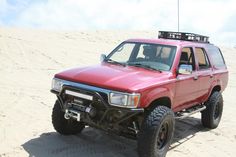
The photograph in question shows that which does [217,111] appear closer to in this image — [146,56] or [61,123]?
[146,56]

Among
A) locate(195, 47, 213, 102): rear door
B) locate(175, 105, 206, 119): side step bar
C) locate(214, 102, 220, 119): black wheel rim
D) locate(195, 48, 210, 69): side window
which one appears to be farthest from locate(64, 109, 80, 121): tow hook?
locate(214, 102, 220, 119): black wheel rim

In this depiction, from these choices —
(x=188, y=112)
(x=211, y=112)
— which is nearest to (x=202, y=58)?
(x=211, y=112)

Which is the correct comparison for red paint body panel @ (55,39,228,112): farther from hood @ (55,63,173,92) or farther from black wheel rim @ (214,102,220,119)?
black wheel rim @ (214,102,220,119)

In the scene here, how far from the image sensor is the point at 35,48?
20469mm

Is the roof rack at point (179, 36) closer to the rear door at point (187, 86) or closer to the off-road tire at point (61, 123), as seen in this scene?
the rear door at point (187, 86)

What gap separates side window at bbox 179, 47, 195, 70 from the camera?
741cm

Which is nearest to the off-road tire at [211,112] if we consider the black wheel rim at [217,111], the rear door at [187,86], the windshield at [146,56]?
the black wheel rim at [217,111]

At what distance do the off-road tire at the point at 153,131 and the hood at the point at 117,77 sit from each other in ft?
1.45

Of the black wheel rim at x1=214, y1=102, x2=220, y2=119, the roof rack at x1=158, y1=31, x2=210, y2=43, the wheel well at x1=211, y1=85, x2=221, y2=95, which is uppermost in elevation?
the roof rack at x1=158, y1=31, x2=210, y2=43

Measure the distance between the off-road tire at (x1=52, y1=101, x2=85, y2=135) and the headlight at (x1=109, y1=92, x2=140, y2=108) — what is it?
5.04 feet

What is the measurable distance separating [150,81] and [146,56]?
1207mm

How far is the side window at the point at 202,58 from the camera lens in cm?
802

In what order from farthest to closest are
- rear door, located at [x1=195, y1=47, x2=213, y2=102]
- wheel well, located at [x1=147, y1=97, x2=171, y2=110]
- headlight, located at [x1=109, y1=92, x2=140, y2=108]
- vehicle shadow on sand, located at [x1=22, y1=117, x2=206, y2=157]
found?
1. rear door, located at [x1=195, y1=47, x2=213, y2=102]
2. vehicle shadow on sand, located at [x1=22, y1=117, x2=206, y2=157]
3. wheel well, located at [x1=147, y1=97, x2=171, y2=110]
4. headlight, located at [x1=109, y1=92, x2=140, y2=108]

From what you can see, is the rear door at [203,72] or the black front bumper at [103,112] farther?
the rear door at [203,72]
